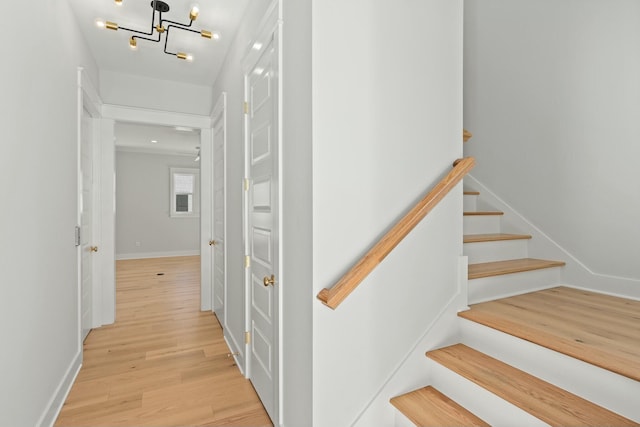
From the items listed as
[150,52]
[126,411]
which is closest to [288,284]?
[126,411]

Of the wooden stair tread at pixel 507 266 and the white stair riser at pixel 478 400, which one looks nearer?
the white stair riser at pixel 478 400

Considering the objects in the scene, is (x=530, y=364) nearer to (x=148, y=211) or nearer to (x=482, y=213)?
(x=482, y=213)

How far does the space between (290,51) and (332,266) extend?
1051mm

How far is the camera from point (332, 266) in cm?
133

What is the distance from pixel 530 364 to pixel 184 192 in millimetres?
8995

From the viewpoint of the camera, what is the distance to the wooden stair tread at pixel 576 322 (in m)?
1.20

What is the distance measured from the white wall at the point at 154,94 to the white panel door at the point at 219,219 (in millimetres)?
460

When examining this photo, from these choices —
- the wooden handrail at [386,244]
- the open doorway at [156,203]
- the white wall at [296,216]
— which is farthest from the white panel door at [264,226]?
the open doorway at [156,203]

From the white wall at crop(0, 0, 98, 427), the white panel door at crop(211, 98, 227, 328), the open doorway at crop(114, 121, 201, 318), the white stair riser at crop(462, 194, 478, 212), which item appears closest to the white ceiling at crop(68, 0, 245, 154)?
the white wall at crop(0, 0, 98, 427)

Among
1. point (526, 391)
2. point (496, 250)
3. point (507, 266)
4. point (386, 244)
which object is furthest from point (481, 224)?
point (386, 244)

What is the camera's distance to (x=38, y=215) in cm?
178

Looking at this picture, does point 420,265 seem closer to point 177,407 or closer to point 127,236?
point 177,407

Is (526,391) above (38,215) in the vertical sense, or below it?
below

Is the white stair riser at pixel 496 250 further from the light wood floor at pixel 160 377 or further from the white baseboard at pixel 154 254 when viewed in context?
the white baseboard at pixel 154 254
